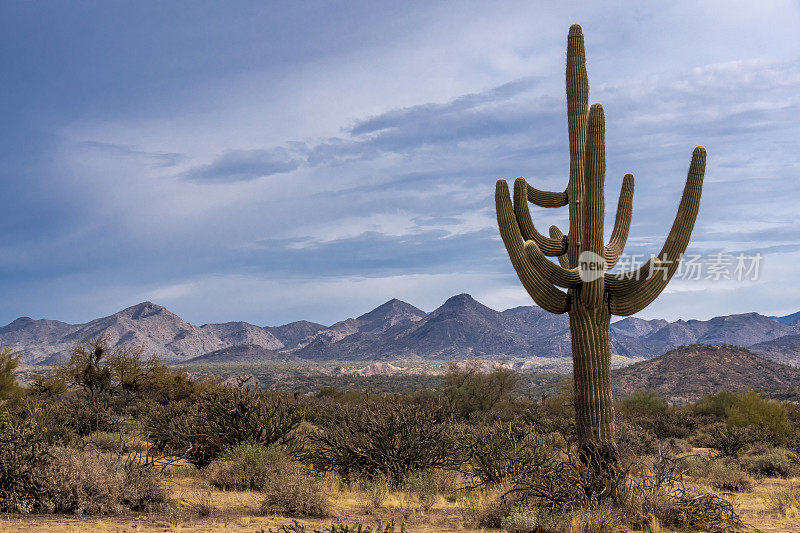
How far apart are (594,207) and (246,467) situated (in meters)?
8.29

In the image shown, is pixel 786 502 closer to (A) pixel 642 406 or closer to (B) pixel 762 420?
(B) pixel 762 420

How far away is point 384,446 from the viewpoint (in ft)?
39.0

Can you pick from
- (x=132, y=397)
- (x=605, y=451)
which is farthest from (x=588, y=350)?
(x=132, y=397)

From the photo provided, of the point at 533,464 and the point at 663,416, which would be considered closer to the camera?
the point at 533,464

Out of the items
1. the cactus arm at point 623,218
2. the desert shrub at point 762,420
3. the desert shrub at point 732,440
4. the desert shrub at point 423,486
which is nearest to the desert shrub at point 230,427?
the desert shrub at point 423,486

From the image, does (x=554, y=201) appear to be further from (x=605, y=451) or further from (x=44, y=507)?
(x=44, y=507)

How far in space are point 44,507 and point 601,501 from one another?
8093 mm

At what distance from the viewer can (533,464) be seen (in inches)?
437

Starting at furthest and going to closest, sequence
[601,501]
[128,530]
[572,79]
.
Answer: [572,79]
[601,501]
[128,530]

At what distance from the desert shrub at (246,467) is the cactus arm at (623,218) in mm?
7685

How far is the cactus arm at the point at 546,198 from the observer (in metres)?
11.2

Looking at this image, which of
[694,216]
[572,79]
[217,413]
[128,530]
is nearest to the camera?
[128,530]

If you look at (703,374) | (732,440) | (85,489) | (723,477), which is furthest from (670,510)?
(703,374)

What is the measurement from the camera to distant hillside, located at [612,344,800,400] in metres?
53.3
